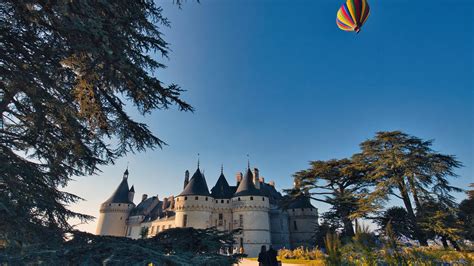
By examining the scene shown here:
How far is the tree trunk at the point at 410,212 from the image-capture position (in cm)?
1986

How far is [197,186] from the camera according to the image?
29828 mm

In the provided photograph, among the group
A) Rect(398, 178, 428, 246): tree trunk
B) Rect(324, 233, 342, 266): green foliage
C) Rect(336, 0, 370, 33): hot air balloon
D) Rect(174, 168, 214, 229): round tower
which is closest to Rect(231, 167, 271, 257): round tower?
Rect(174, 168, 214, 229): round tower

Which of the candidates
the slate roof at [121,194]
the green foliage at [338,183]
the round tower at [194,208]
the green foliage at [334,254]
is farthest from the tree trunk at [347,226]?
the slate roof at [121,194]

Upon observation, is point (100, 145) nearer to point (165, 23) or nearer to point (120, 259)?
point (165, 23)

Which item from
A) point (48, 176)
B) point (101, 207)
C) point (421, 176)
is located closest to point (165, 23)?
point (48, 176)

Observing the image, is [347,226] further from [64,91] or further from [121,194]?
[121,194]

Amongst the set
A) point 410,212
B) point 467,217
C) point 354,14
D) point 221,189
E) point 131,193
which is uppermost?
point 354,14

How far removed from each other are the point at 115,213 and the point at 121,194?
2.93 meters

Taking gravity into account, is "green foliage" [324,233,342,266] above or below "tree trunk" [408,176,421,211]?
below

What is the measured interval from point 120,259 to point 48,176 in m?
5.04

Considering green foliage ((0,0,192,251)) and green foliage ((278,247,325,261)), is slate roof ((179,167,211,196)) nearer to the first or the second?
green foliage ((278,247,325,261))

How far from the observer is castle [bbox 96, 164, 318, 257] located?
2820 centimetres

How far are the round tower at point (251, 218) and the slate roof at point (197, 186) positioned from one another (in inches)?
155

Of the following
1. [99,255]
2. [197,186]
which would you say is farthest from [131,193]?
[99,255]
